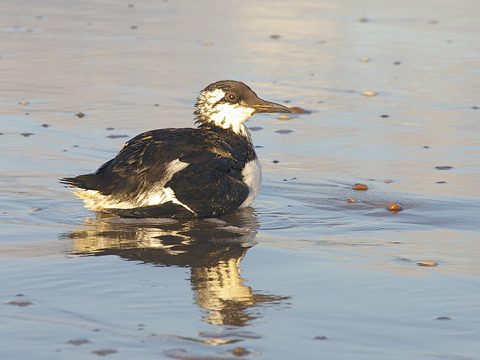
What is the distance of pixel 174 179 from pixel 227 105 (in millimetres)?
1005

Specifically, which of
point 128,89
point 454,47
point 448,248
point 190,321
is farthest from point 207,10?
point 190,321

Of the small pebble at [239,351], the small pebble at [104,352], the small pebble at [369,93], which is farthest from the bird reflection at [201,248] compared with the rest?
the small pebble at [369,93]

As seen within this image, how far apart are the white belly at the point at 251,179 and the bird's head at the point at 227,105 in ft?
1.49

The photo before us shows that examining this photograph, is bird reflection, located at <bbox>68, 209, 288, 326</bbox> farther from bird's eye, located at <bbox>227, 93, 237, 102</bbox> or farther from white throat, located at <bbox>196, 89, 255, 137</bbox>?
bird's eye, located at <bbox>227, 93, 237, 102</bbox>

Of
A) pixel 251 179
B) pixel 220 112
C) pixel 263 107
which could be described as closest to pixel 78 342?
pixel 251 179

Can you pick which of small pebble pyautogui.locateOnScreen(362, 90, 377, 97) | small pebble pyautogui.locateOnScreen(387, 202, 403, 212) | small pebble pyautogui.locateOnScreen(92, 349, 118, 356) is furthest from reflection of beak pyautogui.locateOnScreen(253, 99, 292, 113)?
small pebble pyautogui.locateOnScreen(92, 349, 118, 356)

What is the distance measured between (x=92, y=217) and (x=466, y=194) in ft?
8.75

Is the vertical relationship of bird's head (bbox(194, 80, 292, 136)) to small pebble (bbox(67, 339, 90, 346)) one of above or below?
above

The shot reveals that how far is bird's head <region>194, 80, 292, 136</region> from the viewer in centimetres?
930

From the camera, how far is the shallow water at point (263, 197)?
6191 millimetres

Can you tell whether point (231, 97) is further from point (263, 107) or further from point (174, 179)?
point (174, 179)

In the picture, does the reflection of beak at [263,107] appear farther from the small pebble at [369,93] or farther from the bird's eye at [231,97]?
the small pebble at [369,93]

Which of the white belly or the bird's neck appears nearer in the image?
the white belly

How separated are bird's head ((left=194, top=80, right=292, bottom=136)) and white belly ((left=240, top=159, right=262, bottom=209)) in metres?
0.45
